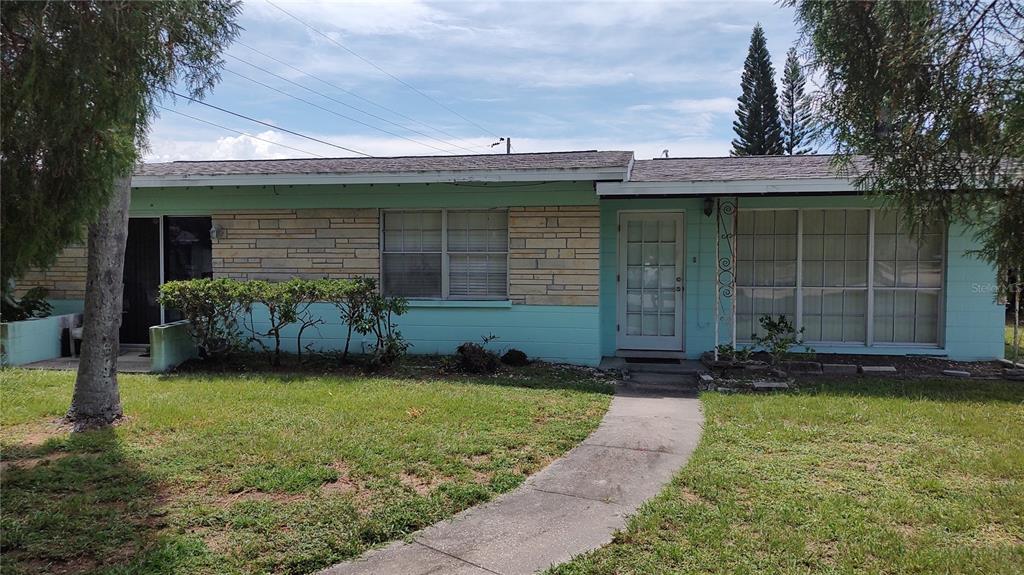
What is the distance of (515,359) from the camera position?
933 centimetres

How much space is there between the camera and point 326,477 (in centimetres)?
472

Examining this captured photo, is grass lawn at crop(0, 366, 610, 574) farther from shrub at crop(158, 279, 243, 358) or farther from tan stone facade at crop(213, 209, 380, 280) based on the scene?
tan stone facade at crop(213, 209, 380, 280)

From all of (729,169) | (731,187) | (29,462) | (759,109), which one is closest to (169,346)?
(29,462)

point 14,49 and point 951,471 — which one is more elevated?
point 14,49

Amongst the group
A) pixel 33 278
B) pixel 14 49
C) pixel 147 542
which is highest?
pixel 14 49

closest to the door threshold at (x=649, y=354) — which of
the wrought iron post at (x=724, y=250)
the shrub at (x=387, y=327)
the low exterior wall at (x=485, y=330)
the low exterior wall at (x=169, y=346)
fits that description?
the wrought iron post at (x=724, y=250)

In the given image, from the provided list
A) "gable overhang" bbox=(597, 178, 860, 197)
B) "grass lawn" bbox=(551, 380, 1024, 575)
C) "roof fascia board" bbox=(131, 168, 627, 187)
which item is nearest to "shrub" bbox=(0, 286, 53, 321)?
"roof fascia board" bbox=(131, 168, 627, 187)

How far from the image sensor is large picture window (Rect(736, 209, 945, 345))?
A: 9.81 metres

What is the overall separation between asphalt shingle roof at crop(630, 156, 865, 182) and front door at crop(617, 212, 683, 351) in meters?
0.73

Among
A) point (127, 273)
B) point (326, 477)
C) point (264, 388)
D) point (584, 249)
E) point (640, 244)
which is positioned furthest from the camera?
point (127, 273)

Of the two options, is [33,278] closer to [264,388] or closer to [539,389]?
[264,388]

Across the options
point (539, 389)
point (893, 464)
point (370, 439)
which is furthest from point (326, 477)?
point (893, 464)

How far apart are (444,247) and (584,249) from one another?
2102mm

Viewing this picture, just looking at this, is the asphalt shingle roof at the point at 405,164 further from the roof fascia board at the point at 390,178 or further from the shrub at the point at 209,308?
the shrub at the point at 209,308
